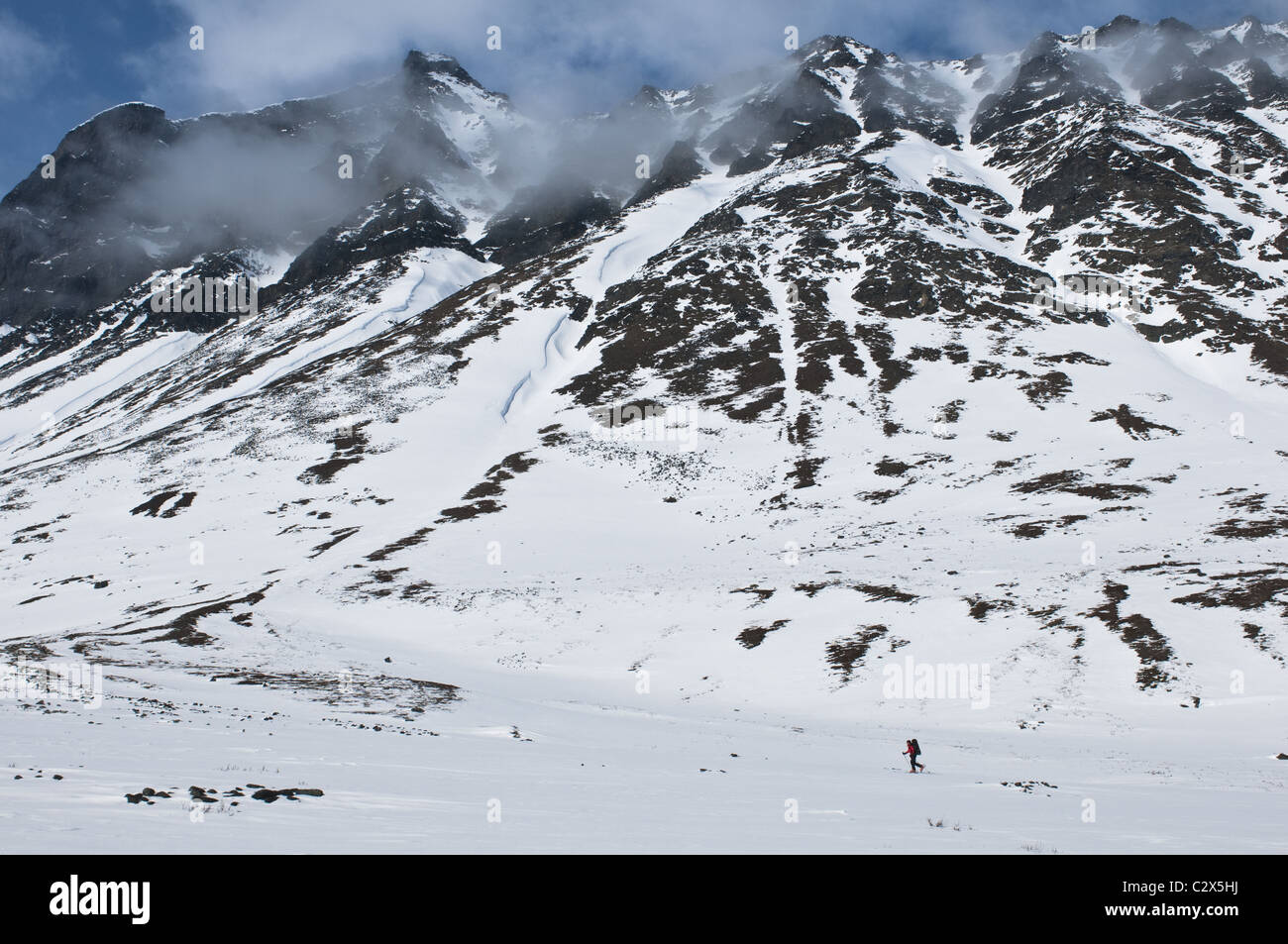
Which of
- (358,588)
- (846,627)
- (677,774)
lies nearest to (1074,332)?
(846,627)

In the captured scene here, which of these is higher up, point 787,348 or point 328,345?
point 328,345

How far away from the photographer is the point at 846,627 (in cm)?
3644

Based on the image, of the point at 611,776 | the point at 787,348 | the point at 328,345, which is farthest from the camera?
the point at 328,345

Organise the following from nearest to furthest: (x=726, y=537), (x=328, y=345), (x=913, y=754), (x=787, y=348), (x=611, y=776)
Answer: (x=611, y=776), (x=913, y=754), (x=726, y=537), (x=787, y=348), (x=328, y=345)

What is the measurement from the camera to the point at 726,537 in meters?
58.6

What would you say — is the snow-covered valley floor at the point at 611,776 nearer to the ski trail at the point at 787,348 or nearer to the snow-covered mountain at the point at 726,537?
the snow-covered mountain at the point at 726,537

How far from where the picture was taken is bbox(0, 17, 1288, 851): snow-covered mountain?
1452 centimetres

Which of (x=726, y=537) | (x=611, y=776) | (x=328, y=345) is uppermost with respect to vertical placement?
(x=328, y=345)

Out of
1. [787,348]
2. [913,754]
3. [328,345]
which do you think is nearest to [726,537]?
[913,754]

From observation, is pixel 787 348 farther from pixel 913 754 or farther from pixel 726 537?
pixel 913 754

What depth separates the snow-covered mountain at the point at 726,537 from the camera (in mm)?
14523

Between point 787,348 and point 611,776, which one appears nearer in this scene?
point 611,776

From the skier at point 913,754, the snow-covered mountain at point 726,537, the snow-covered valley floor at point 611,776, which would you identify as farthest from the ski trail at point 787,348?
the skier at point 913,754
